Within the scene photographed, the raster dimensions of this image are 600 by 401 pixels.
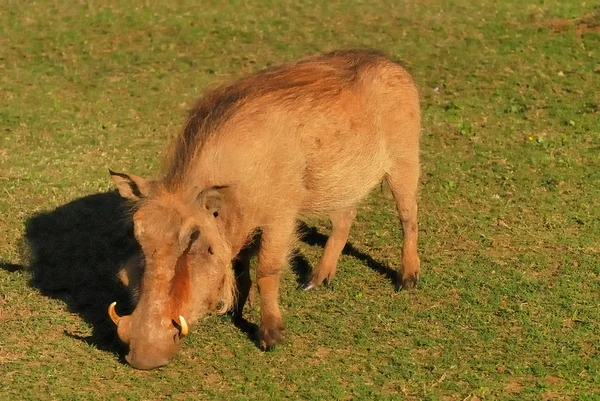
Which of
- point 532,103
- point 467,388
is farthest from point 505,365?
point 532,103

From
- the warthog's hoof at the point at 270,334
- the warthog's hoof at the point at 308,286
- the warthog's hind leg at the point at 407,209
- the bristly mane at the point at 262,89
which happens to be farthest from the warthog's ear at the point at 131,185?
the warthog's hind leg at the point at 407,209

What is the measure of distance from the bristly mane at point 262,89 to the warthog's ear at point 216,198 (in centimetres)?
19

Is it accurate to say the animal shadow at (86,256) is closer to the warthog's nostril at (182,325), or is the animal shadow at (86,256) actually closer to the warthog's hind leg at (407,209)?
the warthog's nostril at (182,325)

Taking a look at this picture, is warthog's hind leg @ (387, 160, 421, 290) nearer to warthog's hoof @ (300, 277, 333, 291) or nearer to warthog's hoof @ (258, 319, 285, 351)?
warthog's hoof @ (300, 277, 333, 291)

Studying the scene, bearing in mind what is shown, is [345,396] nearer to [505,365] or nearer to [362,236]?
[505,365]

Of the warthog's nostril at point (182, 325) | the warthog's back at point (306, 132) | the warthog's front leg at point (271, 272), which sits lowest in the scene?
the warthog's front leg at point (271, 272)

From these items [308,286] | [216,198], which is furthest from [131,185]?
[308,286]

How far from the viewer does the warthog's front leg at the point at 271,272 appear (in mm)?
5039

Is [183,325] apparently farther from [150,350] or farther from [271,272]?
[271,272]

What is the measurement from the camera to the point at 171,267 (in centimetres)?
448

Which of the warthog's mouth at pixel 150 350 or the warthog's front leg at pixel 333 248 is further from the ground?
A: the warthog's mouth at pixel 150 350

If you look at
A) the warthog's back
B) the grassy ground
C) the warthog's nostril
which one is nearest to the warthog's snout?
the warthog's nostril

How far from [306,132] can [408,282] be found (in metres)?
1.19

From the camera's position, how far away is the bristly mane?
491 cm
